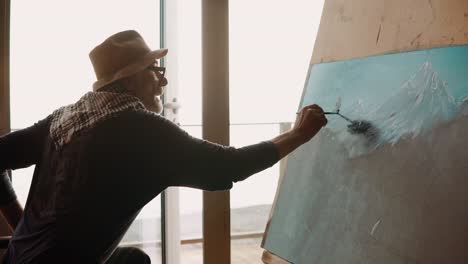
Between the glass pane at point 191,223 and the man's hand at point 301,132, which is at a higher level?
the man's hand at point 301,132

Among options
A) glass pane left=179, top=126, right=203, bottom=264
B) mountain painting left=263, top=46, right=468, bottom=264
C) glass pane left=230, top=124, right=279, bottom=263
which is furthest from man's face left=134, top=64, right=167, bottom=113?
glass pane left=230, top=124, right=279, bottom=263

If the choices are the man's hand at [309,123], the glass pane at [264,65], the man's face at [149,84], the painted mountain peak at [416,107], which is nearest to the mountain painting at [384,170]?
the painted mountain peak at [416,107]

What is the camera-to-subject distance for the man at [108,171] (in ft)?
3.52

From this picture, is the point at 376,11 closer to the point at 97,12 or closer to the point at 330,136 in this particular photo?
the point at 330,136

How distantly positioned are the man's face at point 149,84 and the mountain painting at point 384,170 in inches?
21.0

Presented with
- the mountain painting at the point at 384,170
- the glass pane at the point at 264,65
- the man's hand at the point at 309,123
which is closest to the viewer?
the mountain painting at the point at 384,170

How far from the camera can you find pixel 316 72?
1547mm

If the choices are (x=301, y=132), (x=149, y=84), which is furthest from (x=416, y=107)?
(x=149, y=84)

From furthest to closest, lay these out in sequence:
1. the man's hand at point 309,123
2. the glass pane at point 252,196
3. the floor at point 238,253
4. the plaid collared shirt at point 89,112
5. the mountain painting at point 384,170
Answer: the glass pane at point 252,196
the floor at point 238,253
the man's hand at point 309,123
the plaid collared shirt at point 89,112
the mountain painting at point 384,170

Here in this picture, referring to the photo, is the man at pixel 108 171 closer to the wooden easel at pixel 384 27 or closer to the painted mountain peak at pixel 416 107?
the painted mountain peak at pixel 416 107

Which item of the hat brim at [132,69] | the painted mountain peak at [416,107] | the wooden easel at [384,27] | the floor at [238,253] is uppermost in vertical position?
the wooden easel at [384,27]

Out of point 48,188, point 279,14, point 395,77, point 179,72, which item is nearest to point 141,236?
point 179,72

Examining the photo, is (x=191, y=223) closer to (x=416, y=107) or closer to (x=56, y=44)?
(x=56, y=44)

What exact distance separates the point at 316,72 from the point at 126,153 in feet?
2.51
